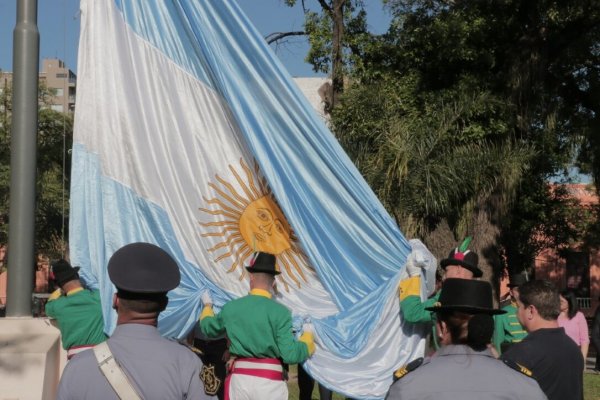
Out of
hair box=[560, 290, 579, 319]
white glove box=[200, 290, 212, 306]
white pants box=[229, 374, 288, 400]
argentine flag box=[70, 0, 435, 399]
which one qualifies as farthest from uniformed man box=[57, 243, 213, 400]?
hair box=[560, 290, 579, 319]

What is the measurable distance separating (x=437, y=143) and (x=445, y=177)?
0.69 meters

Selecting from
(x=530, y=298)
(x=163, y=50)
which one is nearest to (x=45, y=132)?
(x=163, y=50)

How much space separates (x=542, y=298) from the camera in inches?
196

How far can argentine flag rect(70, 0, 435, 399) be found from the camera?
285 inches

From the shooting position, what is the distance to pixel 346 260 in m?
7.45

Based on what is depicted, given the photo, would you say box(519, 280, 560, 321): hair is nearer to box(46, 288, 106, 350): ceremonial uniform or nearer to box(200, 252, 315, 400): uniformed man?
box(200, 252, 315, 400): uniformed man

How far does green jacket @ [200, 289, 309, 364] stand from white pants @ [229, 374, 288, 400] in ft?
0.52

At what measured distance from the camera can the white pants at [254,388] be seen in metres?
6.47

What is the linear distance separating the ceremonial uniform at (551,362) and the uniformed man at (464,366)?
134 centimetres

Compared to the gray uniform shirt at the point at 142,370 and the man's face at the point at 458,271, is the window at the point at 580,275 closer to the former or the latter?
the man's face at the point at 458,271

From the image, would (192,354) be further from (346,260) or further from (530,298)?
(346,260)

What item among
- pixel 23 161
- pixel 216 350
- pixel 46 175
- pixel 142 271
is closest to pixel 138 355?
pixel 142 271

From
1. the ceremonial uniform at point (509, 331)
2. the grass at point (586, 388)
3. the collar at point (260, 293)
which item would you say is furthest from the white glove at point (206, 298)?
the grass at point (586, 388)

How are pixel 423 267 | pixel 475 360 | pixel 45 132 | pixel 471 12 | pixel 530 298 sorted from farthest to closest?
pixel 45 132 < pixel 471 12 < pixel 423 267 < pixel 530 298 < pixel 475 360
